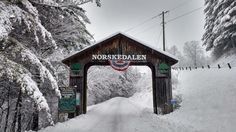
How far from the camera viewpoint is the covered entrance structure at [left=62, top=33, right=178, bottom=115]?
16.2 m

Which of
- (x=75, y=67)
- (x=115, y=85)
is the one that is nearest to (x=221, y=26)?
(x=115, y=85)

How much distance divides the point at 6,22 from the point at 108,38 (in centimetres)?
1055

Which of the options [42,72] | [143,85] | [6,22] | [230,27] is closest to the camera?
[6,22]

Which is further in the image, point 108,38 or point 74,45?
point 108,38

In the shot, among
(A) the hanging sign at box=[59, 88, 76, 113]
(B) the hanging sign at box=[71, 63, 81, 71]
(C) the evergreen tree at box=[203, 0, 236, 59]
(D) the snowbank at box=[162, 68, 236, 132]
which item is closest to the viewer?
(D) the snowbank at box=[162, 68, 236, 132]

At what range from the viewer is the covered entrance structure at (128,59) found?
53.2 ft

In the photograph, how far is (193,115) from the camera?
13.1 metres

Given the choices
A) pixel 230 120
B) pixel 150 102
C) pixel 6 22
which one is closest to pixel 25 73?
pixel 6 22

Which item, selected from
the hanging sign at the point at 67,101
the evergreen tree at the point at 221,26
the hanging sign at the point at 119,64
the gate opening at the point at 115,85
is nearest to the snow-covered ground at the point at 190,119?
the hanging sign at the point at 67,101

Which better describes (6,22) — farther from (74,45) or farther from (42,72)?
(74,45)

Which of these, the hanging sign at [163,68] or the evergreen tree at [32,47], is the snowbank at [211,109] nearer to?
the hanging sign at [163,68]

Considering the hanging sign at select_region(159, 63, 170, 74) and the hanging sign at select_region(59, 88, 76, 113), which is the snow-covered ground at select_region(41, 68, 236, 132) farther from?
the hanging sign at select_region(159, 63, 170, 74)

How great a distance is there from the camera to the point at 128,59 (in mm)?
16578

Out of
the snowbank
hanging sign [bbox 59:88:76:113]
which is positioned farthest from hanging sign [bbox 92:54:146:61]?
the snowbank
